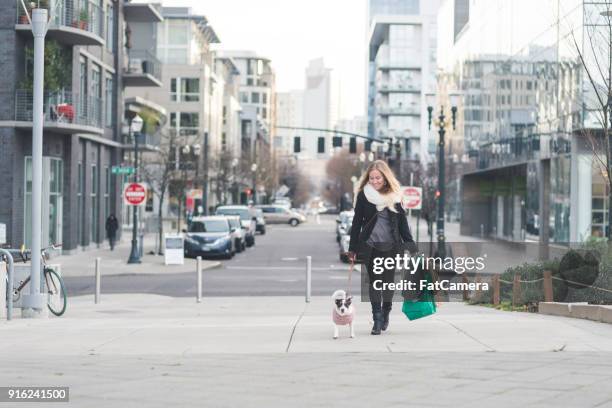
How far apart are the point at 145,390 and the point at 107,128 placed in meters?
41.4

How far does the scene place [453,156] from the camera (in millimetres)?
72562

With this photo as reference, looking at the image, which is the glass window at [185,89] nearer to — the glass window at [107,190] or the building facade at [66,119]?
the building facade at [66,119]

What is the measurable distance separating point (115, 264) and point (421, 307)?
25415mm

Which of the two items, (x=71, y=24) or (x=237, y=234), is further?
(x=237, y=234)

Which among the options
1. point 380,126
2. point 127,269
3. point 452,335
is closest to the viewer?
point 452,335

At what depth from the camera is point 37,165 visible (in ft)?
54.6

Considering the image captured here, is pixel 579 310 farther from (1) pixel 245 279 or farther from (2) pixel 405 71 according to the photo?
(2) pixel 405 71

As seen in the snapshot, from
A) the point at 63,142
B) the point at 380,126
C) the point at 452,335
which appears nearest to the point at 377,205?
the point at 452,335

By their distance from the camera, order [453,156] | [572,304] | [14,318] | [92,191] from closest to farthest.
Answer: [572,304], [14,318], [92,191], [453,156]

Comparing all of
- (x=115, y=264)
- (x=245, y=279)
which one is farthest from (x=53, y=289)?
(x=115, y=264)

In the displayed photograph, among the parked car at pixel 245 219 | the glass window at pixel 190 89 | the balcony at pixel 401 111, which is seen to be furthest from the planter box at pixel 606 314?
the balcony at pixel 401 111

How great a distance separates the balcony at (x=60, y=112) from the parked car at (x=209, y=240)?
Answer: 5.43 metres

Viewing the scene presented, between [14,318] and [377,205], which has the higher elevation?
[377,205]

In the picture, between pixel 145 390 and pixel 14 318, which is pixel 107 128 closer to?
pixel 14 318
